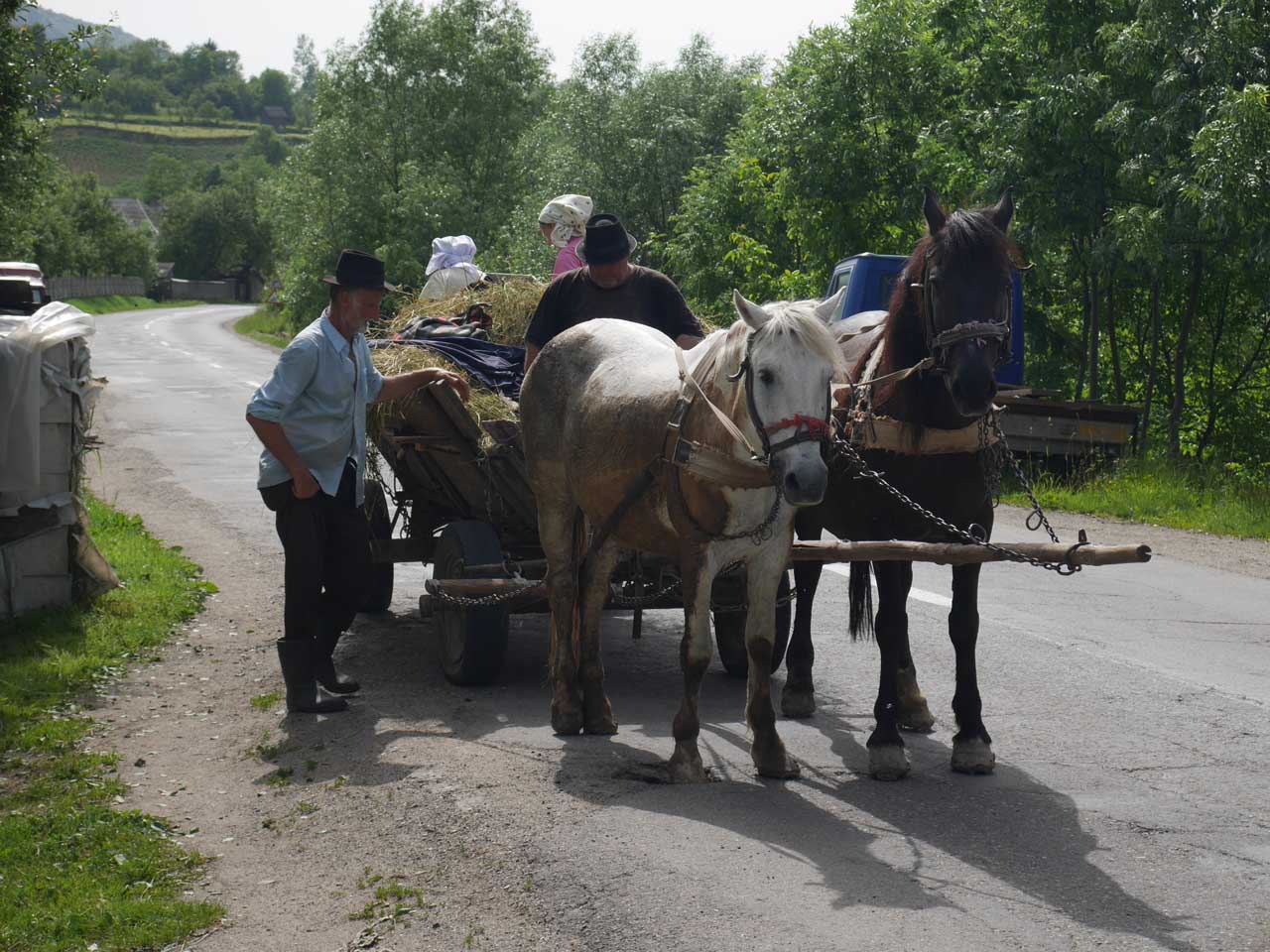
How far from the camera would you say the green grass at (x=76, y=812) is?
4512 millimetres

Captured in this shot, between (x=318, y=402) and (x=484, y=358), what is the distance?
1450 mm

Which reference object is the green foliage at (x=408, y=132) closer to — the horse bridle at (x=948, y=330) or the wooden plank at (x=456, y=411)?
the wooden plank at (x=456, y=411)

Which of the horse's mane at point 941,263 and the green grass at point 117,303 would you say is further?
the green grass at point 117,303

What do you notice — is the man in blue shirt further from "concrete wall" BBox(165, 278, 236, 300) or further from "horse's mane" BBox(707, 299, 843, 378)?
"concrete wall" BBox(165, 278, 236, 300)

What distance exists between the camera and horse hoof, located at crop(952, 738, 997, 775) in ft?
18.8

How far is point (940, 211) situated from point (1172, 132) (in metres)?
11.6

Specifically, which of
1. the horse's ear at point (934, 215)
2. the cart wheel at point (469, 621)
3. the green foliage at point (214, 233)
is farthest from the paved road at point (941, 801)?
the green foliage at point (214, 233)

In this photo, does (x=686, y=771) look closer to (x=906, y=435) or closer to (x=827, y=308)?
(x=906, y=435)

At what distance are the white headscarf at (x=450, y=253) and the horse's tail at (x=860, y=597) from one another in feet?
16.4

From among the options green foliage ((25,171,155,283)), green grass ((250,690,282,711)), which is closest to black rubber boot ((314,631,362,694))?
green grass ((250,690,282,711))

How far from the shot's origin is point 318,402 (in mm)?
6902

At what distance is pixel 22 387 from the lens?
27.2 feet

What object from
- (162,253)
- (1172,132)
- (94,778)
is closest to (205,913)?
(94,778)

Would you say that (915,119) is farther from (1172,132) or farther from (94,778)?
(94,778)
